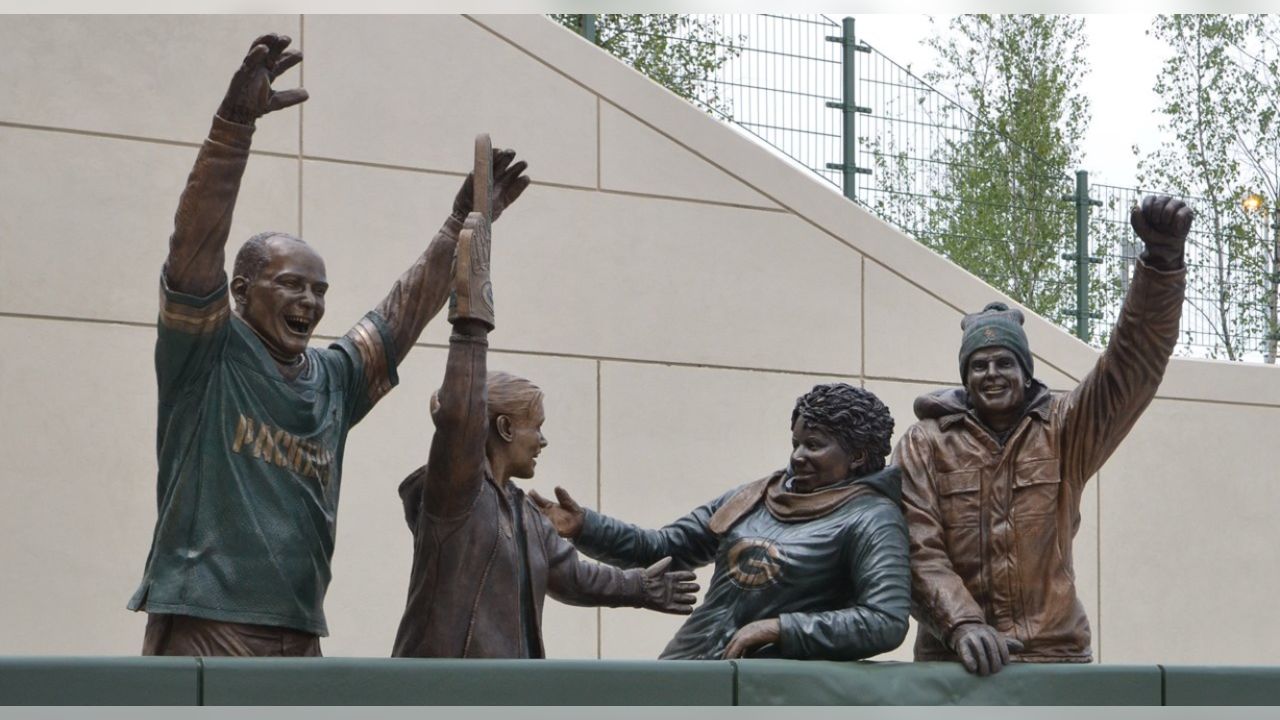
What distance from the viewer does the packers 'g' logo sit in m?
6.86

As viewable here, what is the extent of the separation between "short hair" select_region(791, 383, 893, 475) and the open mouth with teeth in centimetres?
147

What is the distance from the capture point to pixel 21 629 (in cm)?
1070

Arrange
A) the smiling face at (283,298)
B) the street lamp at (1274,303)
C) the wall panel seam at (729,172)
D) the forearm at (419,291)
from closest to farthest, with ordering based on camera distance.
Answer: the smiling face at (283,298) → the forearm at (419,291) → the wall panel seam at (729,172) → the street lamp at (1274,303)

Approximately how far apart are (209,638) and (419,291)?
1386mm

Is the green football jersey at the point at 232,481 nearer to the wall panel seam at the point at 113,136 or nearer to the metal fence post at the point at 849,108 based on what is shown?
the wall panel seam at the point at 113,136

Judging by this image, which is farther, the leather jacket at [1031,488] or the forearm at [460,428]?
the leather jacket at [1031,488]

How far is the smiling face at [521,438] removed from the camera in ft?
22.0

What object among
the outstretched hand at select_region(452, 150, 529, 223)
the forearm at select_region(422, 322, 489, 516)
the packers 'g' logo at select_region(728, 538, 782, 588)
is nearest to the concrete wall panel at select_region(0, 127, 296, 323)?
the outstretched hand at select_region(452, 150, 529, 223)

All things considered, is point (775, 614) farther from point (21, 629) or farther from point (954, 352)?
point (954, 352)

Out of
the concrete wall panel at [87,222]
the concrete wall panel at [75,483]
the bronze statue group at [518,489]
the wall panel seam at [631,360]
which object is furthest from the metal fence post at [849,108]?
the bronze statue group at [518,489]

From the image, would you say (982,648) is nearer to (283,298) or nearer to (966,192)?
(283,298)

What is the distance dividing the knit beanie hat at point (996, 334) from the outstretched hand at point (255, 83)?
2.31 meters

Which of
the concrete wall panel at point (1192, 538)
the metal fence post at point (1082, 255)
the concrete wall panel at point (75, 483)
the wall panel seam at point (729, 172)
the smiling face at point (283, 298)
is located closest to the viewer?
the smiling face at point (283, 298)

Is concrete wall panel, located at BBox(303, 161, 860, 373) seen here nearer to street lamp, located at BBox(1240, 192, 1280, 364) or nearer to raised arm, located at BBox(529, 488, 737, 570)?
street lamp, located at BBox(1240, 192, 1280, 364)
